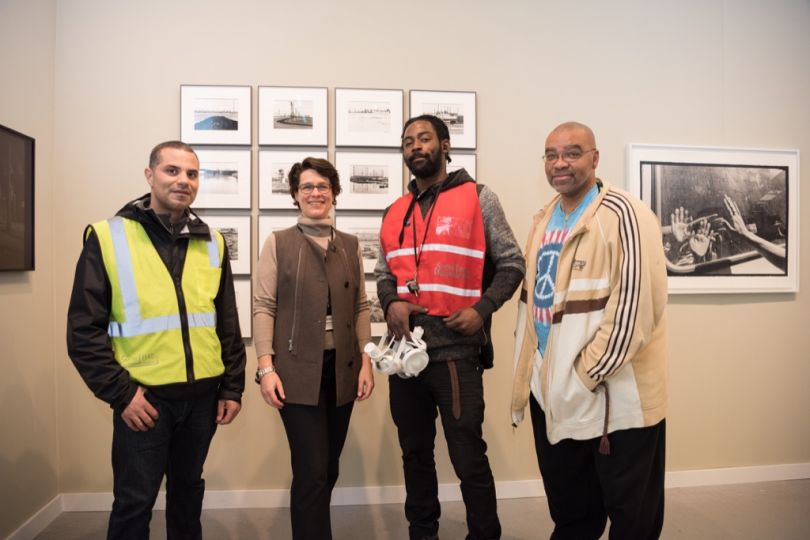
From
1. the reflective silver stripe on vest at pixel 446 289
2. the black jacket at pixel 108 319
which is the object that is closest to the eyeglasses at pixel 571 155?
the reflective silver stripe on vest at pixel 446 289

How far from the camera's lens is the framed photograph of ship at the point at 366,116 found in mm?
2607

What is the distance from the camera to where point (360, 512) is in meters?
2.52

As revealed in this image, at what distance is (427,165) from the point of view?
1.82 meters

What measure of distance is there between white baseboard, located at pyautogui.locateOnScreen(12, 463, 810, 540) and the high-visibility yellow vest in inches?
53.1

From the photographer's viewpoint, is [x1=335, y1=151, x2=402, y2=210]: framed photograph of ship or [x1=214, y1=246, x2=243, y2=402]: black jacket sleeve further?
[x1=335, y1=151, x2=402, y2=210]: framed photograph of ship

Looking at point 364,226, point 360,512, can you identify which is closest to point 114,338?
point 364,226

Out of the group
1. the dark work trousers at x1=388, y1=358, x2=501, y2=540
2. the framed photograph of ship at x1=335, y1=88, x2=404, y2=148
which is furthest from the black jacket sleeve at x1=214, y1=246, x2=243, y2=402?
the framed photograph of ship at x1=335, y1=88, x2=404, y2=148

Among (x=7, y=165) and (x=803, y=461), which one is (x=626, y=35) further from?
(x=7, y=165)

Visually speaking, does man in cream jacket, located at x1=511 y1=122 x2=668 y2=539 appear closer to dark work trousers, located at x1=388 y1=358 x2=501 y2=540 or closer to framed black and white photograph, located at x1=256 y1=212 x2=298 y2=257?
dark work trousers, located at x1=388 y1=358 x2=501 y2=540

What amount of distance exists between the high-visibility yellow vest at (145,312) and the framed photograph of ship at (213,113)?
112cm

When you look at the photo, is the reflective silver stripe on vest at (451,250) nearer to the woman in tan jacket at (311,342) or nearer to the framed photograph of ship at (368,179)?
the woman in tan jacket at (311,342)

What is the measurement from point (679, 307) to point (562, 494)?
170 cm

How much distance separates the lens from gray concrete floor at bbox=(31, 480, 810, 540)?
228cm

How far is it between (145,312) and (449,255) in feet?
3.56
